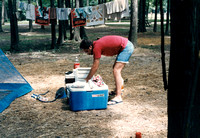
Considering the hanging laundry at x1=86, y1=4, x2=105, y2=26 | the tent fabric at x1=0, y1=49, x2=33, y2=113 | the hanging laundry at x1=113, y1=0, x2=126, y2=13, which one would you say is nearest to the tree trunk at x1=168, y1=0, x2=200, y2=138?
the tent fabric at x1=0, y1=49, x2=33, y2=113

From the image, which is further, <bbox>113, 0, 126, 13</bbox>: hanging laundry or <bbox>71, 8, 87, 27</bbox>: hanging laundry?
<bbox>71, 8, 87, 27</bbox>: hanging laundry

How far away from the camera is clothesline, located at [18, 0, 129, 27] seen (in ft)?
37.4

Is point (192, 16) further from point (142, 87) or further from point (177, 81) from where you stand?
point (142, 87)

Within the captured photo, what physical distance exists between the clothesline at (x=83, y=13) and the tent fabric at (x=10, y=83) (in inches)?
270

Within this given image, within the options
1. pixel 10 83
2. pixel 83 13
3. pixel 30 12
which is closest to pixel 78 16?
pixel 83 13

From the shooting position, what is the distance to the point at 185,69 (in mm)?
1538

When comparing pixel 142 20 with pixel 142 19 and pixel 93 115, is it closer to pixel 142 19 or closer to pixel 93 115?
pixel 142 19

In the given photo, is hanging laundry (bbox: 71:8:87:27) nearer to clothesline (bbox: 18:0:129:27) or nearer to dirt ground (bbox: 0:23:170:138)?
clothesline (bbox: 18:0:129:27)

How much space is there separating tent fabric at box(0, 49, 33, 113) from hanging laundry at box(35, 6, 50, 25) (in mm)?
7063

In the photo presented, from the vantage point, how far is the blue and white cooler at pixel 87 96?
13.1ft

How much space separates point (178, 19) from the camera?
1.53 m

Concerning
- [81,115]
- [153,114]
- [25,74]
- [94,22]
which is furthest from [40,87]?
[94,22]

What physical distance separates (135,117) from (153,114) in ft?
1.12

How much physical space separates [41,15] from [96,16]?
2.79m
